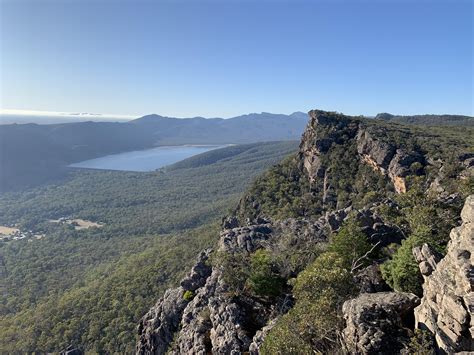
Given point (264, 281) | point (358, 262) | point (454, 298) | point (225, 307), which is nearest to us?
point (454, 298)

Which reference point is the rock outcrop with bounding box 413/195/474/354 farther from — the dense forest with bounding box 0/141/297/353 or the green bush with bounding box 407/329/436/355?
the dense forest with bounding box 0/141/297/353

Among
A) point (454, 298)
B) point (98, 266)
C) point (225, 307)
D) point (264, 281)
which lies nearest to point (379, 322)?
point (454, 298)

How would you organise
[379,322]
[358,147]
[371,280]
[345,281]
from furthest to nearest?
1. [358,147]
2. [371,280]
3. [345,281]
4. [379,322]

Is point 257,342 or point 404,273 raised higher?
point 404,273

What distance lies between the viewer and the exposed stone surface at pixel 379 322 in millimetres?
15273

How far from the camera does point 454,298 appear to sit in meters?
13.8

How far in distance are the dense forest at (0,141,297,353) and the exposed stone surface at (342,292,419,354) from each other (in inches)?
1618

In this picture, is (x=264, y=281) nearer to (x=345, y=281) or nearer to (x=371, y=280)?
(x=345, y=281)

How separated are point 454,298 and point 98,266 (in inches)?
3778

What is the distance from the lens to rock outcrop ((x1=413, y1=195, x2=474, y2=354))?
13.2 m

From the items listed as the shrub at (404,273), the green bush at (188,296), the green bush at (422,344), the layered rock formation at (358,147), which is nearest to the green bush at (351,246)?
the shrub at (404,273)

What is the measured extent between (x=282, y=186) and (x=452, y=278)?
53.7 meters

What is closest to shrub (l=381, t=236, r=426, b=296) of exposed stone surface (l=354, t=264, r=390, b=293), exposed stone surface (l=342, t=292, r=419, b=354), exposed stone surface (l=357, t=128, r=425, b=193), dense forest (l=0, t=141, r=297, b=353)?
exposed stone surface (l=354, t=264, r=390, b=293)

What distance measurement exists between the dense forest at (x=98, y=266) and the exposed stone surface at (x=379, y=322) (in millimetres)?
41087
